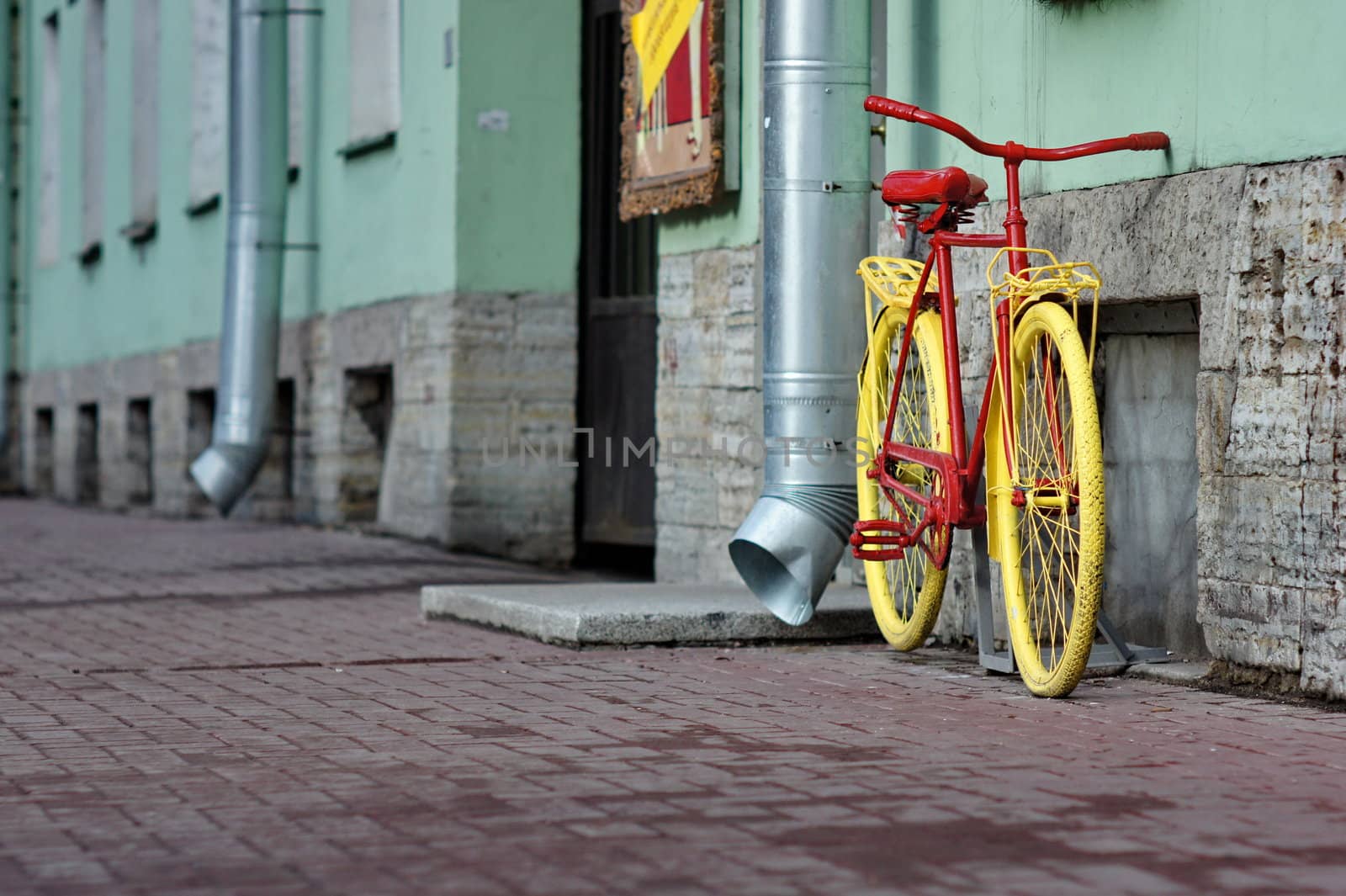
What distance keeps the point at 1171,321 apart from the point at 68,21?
1795cm

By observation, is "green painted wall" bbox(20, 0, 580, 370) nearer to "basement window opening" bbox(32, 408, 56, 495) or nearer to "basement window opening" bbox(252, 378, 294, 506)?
"basement window opening" bbox(252, 378, 294, 506)

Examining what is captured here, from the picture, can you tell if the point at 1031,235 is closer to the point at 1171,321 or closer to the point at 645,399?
the point at 1171,321

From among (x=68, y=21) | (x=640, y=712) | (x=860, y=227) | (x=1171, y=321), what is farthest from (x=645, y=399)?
(x=68, y=21)

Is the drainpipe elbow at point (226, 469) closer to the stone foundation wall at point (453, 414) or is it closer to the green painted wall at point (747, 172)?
the stone foundation wall at point (453, 414)

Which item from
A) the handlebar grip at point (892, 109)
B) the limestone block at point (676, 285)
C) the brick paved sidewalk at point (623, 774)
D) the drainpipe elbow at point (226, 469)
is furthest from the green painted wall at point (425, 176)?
the handlebar grip at point (892, 109)

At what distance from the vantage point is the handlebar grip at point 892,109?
6.39 m

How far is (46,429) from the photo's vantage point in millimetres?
23938

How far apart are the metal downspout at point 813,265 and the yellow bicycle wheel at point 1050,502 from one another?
107cm

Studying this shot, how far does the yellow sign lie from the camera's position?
9.42 meters

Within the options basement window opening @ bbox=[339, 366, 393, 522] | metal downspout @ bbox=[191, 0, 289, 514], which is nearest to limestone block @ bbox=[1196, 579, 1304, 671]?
basement window opening @ bbox=[339, 366, 393, 522]

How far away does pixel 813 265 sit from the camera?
7.32 m

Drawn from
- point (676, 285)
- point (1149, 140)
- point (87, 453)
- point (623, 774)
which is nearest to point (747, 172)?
point (676, 285)

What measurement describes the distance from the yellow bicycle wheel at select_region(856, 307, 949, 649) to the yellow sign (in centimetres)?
282

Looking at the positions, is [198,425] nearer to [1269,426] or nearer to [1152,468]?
[1152,468]
